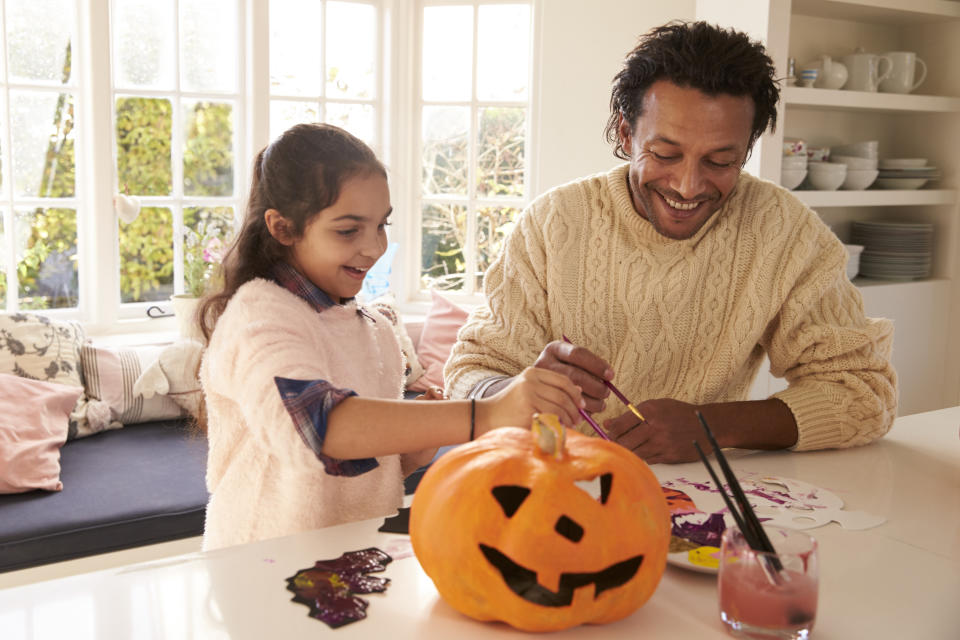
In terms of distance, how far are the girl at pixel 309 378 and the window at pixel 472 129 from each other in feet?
9.33

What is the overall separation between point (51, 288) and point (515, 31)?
2227 mm

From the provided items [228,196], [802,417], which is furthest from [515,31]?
[802,417]

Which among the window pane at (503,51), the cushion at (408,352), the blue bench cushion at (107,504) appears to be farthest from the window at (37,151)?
the window pane at (503,51)

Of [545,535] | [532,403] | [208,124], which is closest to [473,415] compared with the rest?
[532,403]

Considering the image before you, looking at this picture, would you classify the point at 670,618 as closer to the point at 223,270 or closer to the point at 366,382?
the point at 366,382

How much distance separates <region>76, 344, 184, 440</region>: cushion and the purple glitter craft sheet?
2387 millimetres

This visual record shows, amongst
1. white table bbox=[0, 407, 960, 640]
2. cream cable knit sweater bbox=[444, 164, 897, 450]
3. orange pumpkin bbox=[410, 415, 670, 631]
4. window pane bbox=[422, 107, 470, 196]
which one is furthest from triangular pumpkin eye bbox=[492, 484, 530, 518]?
window pane bbox=[422, 107, 470, 196]

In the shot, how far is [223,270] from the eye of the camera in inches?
56.6

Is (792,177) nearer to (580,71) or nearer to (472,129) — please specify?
(580,71)

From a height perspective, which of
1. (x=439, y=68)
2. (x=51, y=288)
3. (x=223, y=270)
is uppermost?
(x=439, y=68)

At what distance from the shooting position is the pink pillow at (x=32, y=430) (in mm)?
2650

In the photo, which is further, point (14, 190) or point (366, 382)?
point (14, 190)

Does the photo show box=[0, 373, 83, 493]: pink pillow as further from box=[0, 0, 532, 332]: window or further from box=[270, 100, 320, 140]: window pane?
box=[270, 100, 320, 140]: window pane

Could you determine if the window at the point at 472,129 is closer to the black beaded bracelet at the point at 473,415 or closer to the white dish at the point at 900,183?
the white dish at the point at 900,183
